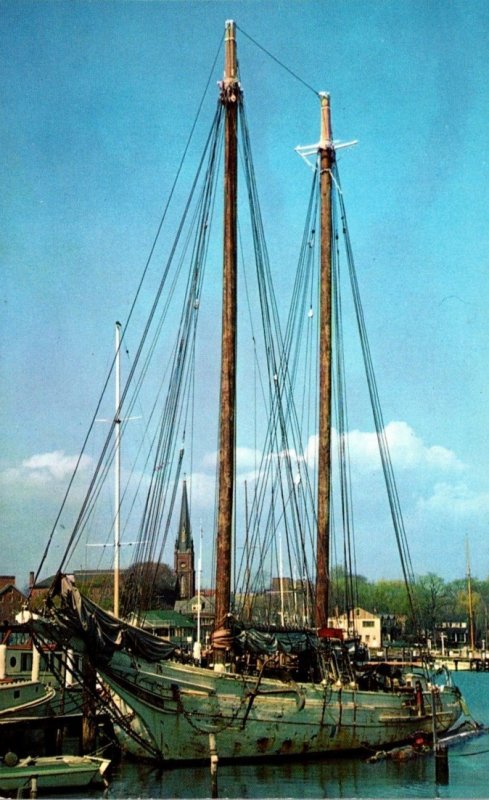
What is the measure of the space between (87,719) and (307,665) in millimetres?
7327

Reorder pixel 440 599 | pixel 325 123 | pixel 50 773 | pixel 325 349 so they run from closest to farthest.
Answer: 1. pixel 50 773
2. pixel 325 349
3. pixel 325 123
4. pixel 440 599

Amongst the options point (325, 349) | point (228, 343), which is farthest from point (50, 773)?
point (325, 349)

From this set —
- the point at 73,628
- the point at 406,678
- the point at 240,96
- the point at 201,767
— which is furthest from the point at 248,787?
the point at 240,96

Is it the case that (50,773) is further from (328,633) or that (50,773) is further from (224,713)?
(328,633)

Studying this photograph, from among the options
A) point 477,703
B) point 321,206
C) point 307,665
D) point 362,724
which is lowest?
point 477,703

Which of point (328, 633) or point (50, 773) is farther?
point (328, 633)

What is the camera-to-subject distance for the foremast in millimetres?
35312

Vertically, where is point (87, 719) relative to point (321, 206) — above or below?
below

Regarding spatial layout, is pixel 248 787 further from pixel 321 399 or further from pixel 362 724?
pixel 321 399

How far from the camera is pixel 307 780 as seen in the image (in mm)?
24781

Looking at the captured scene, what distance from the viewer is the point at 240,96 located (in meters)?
30.6

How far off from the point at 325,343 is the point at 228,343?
9.77 meters

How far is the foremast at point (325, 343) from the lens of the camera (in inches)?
1390

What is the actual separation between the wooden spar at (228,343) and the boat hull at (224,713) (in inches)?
69.4
